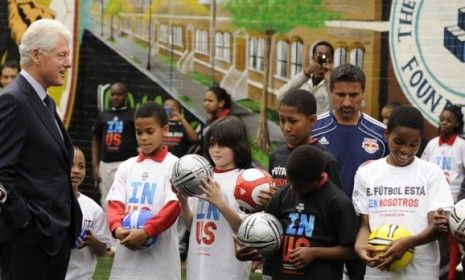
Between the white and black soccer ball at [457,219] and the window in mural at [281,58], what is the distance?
6917 millimetres

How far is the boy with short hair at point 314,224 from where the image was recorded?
22.1ft

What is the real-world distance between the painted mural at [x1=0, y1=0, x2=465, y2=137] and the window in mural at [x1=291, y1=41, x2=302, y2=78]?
0.04ft

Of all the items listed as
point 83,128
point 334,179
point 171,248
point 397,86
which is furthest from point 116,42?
point 334,179

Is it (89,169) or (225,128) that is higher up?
(225,128)

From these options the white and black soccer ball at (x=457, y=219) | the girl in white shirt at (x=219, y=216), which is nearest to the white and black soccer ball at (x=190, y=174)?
the girl in white shirt at (x=219, y=216)

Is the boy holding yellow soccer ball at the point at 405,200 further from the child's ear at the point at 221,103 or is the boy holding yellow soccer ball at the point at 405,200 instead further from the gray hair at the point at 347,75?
the child's ear at the point at 221,103

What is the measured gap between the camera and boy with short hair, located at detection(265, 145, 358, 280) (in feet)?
22.1

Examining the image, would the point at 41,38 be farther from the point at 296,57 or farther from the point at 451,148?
the point at 296,57

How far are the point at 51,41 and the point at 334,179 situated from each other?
6.19 ft

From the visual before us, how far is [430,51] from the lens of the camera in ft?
40.8

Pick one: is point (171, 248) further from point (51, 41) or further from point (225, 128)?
point (51, 41)

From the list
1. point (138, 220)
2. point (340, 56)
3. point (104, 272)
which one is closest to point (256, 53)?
point (340, 56)

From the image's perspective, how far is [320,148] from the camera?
7145mm

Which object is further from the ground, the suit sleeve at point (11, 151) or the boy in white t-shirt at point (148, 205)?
the suit sleeve at point (11, 151)
